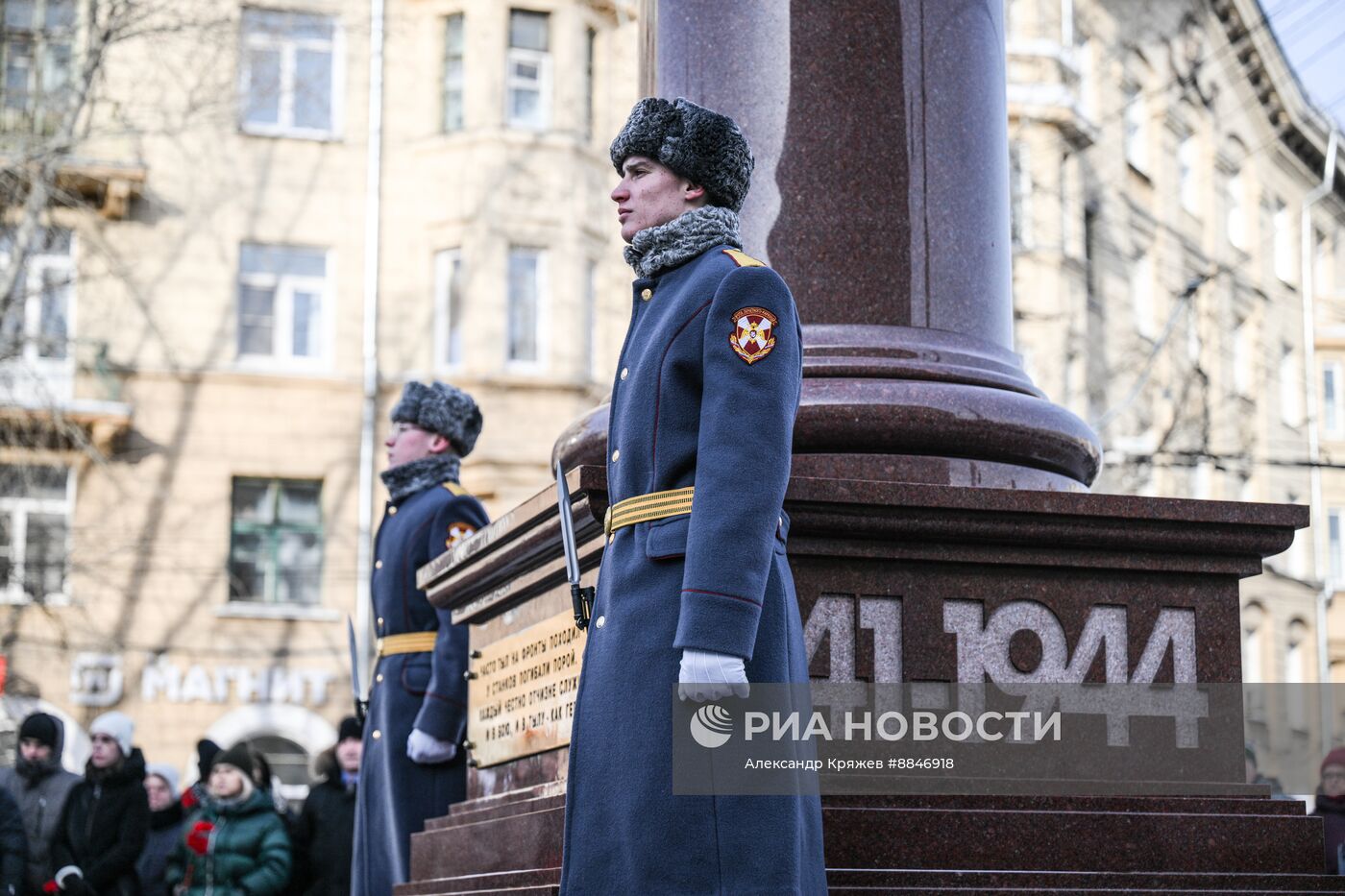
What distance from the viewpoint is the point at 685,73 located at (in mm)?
6125

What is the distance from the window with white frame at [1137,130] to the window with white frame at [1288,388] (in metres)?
7.57

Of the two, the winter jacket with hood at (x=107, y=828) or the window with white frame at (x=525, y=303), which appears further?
the window with white frame at (x=525, y=303)

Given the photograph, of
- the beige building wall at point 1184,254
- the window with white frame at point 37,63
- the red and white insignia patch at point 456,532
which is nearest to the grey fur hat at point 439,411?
the red and white insignia patch at point 456,532

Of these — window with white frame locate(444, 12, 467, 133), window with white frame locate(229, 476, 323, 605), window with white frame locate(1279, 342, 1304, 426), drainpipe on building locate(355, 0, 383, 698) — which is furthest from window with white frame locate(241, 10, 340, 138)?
window with white frame locate(1279, 342, 1304, 426)

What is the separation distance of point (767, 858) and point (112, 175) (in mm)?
23706

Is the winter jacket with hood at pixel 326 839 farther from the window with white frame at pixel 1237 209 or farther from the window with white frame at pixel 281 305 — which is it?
the window with white frame at pixel 1237 209

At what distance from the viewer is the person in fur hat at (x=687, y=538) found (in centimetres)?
399

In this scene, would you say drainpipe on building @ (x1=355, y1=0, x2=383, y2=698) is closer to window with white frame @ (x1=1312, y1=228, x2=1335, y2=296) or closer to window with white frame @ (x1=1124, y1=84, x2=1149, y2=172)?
window with white frame @ (x1=1124, y1=84, x2=1149, y2=172)

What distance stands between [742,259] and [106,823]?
6.92m

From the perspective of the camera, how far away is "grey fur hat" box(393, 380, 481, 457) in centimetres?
737

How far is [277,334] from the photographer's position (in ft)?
90.0

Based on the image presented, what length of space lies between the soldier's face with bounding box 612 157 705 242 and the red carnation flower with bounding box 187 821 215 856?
6.00m

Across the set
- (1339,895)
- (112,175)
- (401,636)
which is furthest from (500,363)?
(1339,895)

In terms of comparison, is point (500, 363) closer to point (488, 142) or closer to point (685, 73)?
point (488, 142)
